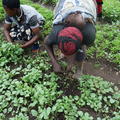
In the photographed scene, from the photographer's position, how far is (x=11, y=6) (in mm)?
4074

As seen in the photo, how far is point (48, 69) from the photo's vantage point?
4.20 metres

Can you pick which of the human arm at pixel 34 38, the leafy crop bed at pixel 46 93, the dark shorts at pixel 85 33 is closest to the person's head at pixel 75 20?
the dark shorts at pixel 85 33

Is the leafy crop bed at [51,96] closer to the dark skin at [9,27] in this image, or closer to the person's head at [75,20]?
the dark skin at [9,27]

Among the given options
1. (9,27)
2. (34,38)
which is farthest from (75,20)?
(9,27)

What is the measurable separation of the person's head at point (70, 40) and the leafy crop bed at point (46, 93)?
0.71 m

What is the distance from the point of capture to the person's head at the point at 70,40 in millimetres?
3197

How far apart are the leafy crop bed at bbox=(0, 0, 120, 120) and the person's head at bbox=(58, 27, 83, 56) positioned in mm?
709

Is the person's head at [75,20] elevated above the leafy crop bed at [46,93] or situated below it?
above

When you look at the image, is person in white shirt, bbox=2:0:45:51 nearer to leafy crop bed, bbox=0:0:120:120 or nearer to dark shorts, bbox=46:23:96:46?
leafy crop bed, bbox=0:0:120:120

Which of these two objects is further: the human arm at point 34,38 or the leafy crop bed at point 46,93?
the human arm at point 34,38

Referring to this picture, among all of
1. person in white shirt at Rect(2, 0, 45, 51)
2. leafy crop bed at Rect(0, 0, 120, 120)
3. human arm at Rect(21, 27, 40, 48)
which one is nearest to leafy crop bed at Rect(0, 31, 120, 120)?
leafy crop bed at Rect(0, 0, 120, 120)

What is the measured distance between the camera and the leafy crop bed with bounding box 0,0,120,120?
139 inches

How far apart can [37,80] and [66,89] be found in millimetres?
402

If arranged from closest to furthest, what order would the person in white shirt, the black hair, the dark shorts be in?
the dark shorts, the black hair, the person in white shirt
